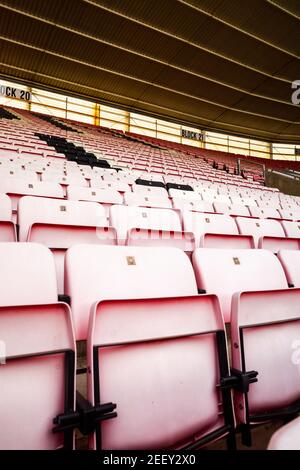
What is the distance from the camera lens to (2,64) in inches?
377

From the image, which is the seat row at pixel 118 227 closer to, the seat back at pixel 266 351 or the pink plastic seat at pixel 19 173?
the seat back at pixel 266 351

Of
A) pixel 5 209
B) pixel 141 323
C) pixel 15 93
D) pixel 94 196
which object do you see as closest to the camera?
pixel 141 323

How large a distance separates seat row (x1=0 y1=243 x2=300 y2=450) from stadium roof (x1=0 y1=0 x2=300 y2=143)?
9.13m

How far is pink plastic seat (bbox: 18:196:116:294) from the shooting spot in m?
1.36

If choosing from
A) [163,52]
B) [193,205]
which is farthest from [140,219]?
[163,52]

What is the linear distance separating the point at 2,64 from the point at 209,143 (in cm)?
876

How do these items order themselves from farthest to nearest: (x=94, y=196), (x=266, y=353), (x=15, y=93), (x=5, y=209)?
(x=15, y=93), (x=94, y=196), (x=5, y=209), (x=266, y=353)

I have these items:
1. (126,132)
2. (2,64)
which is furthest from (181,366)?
(126,132)

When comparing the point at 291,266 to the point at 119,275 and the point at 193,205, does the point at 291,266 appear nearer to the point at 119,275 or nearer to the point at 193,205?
the point at 119,275

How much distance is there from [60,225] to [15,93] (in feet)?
36.1

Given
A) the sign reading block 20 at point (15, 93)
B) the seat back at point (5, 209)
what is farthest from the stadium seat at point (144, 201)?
the sign reading block 20 at point (15, 93)

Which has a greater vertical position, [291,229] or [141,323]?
[291,229]

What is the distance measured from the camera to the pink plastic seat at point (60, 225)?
1.36 m

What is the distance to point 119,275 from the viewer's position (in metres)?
1.00
